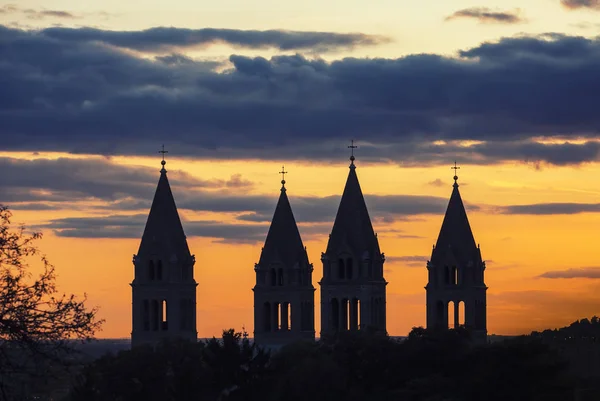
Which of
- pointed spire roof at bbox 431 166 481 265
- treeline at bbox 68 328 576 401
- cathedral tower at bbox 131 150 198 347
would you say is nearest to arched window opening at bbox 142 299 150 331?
cathedral tower at bbox 131 150 198 347

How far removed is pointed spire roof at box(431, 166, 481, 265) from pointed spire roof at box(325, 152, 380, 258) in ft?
21.6

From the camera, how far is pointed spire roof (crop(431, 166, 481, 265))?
125 m

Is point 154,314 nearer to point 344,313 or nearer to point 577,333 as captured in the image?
point 344,313

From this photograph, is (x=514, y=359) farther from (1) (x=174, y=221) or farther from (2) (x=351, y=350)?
(1) (x=174, y=221)

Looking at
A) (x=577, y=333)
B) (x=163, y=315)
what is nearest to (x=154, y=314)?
(x=163, y=315)

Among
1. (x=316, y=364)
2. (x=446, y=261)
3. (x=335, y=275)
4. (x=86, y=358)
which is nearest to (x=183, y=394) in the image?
(x=316, y=364)

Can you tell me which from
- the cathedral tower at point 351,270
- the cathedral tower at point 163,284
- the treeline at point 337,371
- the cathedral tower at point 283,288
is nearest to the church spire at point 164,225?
the cathedral tower at point 163,284

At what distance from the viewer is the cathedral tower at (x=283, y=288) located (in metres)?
122

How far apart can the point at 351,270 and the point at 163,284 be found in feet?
44.5

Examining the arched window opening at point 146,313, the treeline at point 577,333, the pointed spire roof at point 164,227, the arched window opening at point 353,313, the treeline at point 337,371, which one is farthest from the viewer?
the treeline at point 577,333

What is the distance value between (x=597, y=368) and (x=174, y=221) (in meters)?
36.5

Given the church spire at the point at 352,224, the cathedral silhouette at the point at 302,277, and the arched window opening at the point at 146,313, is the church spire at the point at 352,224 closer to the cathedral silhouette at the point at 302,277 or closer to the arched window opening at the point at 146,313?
the cathedral silhouette at the point at 302,277

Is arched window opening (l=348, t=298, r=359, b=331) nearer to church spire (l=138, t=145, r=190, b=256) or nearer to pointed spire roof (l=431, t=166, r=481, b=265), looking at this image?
pointed spire roof (l=431, t=166, r=481, b=265)

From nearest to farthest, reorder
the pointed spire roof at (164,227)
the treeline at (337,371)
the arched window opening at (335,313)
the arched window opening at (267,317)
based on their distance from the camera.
→ the treeline at (337,371) → the arched window opening at (335,313) → the pointed spire roof at (164,227) → the arched window opening at (267,317)
